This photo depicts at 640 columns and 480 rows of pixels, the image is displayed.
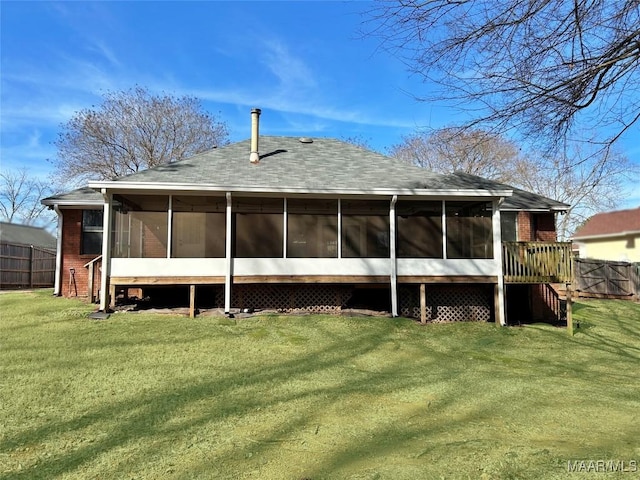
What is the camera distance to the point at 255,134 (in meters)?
12.7

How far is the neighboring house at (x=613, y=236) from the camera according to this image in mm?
25469

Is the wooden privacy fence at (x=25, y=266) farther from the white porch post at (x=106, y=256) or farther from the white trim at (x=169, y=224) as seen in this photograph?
the white trim at (x=169, y=224)

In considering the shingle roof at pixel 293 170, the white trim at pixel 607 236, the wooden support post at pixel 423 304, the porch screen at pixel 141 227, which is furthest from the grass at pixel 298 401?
the white trim at pixel 607 236

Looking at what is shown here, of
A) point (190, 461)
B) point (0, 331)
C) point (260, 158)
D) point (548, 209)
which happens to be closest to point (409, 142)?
point (548, 209)

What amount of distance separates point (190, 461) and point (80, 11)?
1240 cm

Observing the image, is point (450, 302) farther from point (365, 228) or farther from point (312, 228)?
point (312, 228)

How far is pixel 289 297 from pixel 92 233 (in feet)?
23.1

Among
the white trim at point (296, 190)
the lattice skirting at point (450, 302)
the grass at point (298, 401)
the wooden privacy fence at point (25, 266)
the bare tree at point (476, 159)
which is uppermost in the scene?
the bare tree at point (476, 159)

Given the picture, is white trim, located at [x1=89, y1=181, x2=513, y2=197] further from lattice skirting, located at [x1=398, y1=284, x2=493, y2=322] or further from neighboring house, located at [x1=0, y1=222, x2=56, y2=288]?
neighboring house, located at [x1=0, y1=222, x2=56, y2=288]

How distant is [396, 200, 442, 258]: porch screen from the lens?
11430 millimetres

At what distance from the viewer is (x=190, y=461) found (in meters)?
3.58

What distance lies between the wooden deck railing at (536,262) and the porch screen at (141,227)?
353 inches

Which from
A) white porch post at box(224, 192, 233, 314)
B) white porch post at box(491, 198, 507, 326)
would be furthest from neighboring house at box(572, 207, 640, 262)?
Answer: white porch post at box(224, 192, 233, 314)

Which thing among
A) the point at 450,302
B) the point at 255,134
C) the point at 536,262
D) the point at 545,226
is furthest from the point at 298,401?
the point at 545,226
